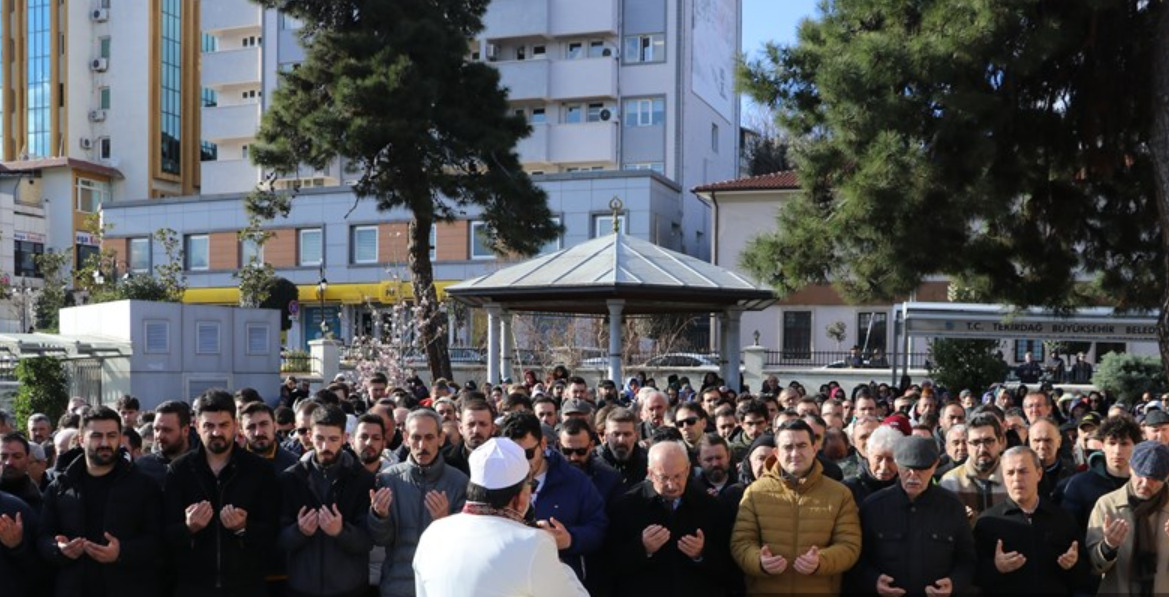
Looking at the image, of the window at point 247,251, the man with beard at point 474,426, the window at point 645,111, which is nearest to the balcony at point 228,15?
the window at point 247,251

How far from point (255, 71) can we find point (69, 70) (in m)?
14.4

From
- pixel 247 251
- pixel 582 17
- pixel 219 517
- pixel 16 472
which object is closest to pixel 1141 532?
pixel 219 517

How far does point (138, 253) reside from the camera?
4975 cm

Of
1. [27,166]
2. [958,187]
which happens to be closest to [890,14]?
[958,187]

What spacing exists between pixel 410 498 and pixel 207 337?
17.2 metres

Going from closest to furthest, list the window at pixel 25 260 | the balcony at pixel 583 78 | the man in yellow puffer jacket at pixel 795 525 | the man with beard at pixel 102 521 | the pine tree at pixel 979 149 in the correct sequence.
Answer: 1. the man in yellow puffer jacket at pixel 795 525
2. the man with beard at pixel 102 521
3. the pine tree at pixel 979 149
4. the balcony at pixel 583 78
5. the window at pixel 25 260

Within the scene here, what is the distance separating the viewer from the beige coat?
21.3 feet

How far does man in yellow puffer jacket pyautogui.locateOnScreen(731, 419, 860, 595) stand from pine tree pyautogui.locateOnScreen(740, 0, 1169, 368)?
7475mm

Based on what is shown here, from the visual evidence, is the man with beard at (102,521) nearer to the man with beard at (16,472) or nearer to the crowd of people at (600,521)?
the crowd of people at (600,521)

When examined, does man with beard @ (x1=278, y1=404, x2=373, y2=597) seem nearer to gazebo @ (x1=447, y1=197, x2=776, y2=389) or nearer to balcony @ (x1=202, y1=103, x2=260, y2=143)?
gazebo @ (x1=447, y1=197, x2=776, y2=389)

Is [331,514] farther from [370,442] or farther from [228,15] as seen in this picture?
[228,15]

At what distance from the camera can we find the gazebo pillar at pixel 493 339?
66.1 ft

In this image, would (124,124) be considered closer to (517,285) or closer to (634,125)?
(634,125)

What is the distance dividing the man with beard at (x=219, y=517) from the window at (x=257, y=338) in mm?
17250
